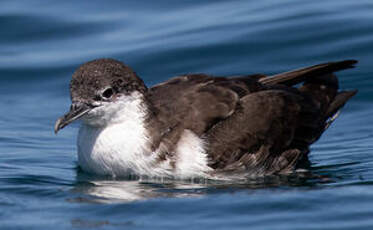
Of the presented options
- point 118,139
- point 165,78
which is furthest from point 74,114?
point 165,78

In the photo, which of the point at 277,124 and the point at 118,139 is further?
the point at 277,124

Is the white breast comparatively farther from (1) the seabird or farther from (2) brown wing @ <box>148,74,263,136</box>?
(2) brown wing @ <box>148,74,263,136</box>

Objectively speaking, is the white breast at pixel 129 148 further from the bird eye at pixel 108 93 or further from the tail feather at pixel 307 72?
the tail feather at pixel 307 72

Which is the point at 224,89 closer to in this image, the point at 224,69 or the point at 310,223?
the point at 310,223

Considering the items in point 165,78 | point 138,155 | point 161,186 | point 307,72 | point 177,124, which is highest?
point 165,78

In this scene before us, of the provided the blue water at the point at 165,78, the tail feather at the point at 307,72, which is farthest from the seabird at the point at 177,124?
the tail feather at the point at 307,72

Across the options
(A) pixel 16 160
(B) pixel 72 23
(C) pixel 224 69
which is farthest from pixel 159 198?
(B) pixel 72 23

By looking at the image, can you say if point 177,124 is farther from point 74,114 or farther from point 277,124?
point 277,124
